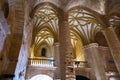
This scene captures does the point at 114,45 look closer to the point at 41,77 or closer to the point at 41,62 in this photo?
the point at 41,62

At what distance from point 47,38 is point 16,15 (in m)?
9.16

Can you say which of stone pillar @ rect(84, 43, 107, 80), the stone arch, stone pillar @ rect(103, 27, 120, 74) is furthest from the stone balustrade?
stone pillar @ rect(103, 27, 120, 74)

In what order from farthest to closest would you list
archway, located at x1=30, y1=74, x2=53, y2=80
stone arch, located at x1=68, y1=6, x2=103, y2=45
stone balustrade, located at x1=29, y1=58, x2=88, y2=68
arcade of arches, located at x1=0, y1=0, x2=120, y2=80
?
stone balustrade, located at x1=29, y1=58, x2=88, y2=68 → archway, located at x1=30, y1=74, x2=53, y2=80 → stone arch, located at x1=68, y1=6, x2=103, y2=45 → arcade of arches, located at x1=0, y1=0, x2=120, y2=80

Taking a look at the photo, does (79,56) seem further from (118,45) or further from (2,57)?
(2,57)

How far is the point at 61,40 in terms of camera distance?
10750mm

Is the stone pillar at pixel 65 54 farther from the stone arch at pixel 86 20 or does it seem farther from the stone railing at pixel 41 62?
the stone railing at pixel 41 62

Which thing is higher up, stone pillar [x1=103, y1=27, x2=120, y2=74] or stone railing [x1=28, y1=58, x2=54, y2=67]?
stone pillar [x1=103, y1=27, x2=120, y2=74]

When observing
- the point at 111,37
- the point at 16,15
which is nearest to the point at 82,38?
the point at 111,37

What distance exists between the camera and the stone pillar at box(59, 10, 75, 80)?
9.59 meters

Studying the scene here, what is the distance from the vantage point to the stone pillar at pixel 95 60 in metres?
14.1

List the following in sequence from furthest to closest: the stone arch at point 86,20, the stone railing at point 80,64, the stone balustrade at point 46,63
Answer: the stone railing at point 80,64 < the stone balustrade at point 46,63 < the stone arch at point 86,20

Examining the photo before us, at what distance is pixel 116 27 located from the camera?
1688 cm

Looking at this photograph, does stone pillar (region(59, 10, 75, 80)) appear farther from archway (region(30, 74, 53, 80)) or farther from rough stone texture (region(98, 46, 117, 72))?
rough stone texture (region(98, 46, 117, 72))

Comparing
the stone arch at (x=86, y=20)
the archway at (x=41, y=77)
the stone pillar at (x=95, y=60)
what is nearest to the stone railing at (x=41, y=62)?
the archway at (x=41, y=77)
